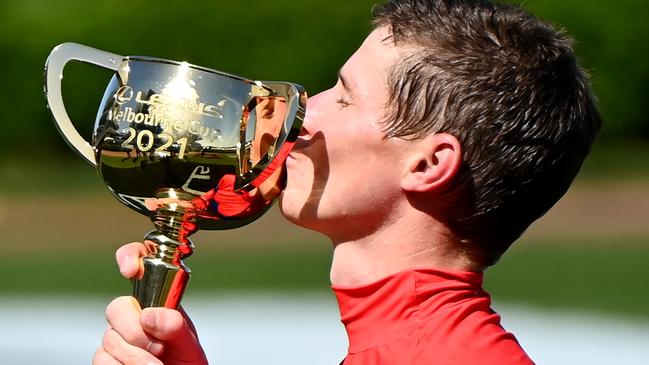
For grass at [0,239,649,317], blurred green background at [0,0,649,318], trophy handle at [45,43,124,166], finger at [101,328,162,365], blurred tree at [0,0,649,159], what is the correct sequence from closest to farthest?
finger at [101,328,162,365], trophy handle at [45,43,124,166], grass at [0,239,649,317], blurred green background at [0,0,649,318], blurred tree at [0,0,649,159]

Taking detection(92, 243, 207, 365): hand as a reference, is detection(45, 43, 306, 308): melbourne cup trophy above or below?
above

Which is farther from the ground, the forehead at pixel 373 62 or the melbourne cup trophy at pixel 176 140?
the forehead at pixel 373 62

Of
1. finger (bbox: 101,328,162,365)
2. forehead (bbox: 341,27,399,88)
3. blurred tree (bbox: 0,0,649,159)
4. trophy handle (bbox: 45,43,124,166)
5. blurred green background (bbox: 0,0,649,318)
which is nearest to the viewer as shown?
finger (bbox: 101,328,162,365)

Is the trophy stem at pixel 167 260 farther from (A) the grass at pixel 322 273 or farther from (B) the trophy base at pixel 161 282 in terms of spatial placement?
(A) the grass at pixel 322 273

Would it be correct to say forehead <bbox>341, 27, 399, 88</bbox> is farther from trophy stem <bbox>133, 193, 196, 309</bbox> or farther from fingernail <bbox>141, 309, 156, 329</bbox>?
fingernail <bbox>141, 309, 156, 329</bbox>

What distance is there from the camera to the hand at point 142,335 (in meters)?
2.34

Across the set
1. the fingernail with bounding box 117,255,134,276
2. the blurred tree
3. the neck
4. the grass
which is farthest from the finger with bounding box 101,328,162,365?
the blurred tree

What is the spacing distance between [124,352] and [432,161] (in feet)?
2.30

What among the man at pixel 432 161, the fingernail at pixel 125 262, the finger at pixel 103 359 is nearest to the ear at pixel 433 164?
the man at pixel 432 161

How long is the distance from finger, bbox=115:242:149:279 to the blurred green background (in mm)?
7405

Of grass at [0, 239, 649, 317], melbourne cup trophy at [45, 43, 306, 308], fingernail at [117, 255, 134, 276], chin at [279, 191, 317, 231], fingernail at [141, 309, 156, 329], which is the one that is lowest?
fingernail at [141, 309, 156, 329]

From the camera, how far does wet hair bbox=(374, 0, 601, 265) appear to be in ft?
8.20

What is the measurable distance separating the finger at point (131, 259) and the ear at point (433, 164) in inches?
21.0

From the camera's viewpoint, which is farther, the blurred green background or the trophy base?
the blurred green background
